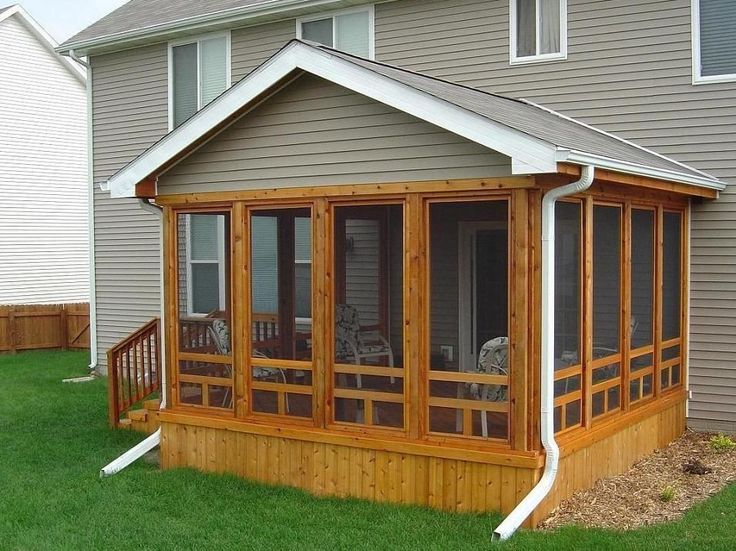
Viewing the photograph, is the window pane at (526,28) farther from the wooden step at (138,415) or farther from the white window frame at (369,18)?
the wooden step at (138,415)

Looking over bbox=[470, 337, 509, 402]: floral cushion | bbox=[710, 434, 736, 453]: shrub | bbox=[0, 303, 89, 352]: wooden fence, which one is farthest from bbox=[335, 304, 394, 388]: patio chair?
bbox=[0, 303, 89, 352]: wooden fence

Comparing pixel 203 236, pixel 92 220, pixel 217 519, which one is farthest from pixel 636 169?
pixel 92 220

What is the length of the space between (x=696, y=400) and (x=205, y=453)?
515 cm

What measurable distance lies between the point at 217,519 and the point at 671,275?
203 inches

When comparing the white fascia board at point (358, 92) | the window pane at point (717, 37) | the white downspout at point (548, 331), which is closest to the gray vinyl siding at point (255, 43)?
the white fascia board at point (358, 92)

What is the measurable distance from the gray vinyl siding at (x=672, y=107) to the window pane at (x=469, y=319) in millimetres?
3644

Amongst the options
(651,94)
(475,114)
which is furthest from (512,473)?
(651,94)

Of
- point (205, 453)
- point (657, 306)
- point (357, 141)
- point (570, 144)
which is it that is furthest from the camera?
point (657, 306)

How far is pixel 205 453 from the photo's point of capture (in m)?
8.27

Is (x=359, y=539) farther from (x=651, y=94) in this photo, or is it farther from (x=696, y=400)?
(x=651, y=94)

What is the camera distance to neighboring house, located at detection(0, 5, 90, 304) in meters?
20.9

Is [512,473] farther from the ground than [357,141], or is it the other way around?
[357,141]

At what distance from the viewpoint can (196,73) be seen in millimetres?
13719

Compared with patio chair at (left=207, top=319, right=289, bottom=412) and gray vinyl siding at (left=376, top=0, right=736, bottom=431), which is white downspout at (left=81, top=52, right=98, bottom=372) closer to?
patio chair at (left=207, top=319, right=289, bottom=412)
